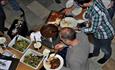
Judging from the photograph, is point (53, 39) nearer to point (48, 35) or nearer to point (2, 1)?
point (48, 35)

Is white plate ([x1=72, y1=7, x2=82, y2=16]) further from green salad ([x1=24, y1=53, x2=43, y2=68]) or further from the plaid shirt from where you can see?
green salad ([x1=24, y1=53, x2=43, y2=68])

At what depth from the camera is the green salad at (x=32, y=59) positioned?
170 inches

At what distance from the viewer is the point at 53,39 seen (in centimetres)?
443

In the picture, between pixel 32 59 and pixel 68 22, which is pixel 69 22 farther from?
pixel 32 59

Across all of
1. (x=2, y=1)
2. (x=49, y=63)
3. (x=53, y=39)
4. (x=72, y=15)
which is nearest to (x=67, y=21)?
(x=72, y=15)

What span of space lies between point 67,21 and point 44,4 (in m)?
2.01

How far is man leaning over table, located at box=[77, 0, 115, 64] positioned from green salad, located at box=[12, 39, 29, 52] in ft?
3.47

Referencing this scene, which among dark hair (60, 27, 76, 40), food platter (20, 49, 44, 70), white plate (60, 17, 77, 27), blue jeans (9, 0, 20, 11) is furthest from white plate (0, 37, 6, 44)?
blue jeans (9, 0, 20, 11)

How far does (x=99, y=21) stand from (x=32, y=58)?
4.13 feet

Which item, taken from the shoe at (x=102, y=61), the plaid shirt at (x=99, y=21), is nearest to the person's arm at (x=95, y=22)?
the plaid shirt at (x=99, y=21)

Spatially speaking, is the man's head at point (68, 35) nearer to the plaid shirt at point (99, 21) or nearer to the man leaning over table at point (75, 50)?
the man leaning over table at point (75, 50)

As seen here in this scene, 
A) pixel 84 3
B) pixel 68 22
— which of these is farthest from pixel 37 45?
pixel 84 3

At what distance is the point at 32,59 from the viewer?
4.35 m

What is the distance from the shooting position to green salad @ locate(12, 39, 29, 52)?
178 inches
